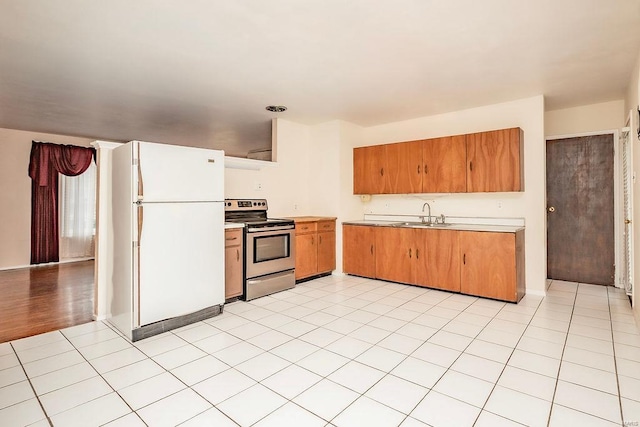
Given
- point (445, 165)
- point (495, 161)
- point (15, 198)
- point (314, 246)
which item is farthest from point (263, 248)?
point (15, 198)

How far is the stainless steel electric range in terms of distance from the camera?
4027mm

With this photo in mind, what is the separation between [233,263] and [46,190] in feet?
16.7

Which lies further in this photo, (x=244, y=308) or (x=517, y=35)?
(x=244, y=308)

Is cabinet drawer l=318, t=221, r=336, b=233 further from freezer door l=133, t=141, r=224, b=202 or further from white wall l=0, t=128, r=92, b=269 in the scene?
white wall l=0, t=128, r=92, b=269

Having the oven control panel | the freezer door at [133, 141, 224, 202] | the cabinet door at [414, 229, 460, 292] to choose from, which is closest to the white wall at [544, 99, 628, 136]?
the cabinet door at [414, 229, 460, 292]

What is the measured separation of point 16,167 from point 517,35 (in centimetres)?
811

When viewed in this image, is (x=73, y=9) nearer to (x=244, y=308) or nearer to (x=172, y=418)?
(x=172, y=418)

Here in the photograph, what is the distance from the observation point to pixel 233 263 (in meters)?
3.90

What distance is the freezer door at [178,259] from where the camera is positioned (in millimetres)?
2904

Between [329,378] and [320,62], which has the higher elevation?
[320,62]

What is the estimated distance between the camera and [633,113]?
334 centimetres

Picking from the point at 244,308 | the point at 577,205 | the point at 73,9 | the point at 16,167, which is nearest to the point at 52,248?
the point at 16,167

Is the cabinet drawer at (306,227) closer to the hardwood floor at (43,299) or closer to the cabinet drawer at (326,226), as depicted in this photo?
the cabinet drawer at (326,226)

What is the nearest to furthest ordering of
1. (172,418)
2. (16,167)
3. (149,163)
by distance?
(172,418) → (149,163) → (16,167)
